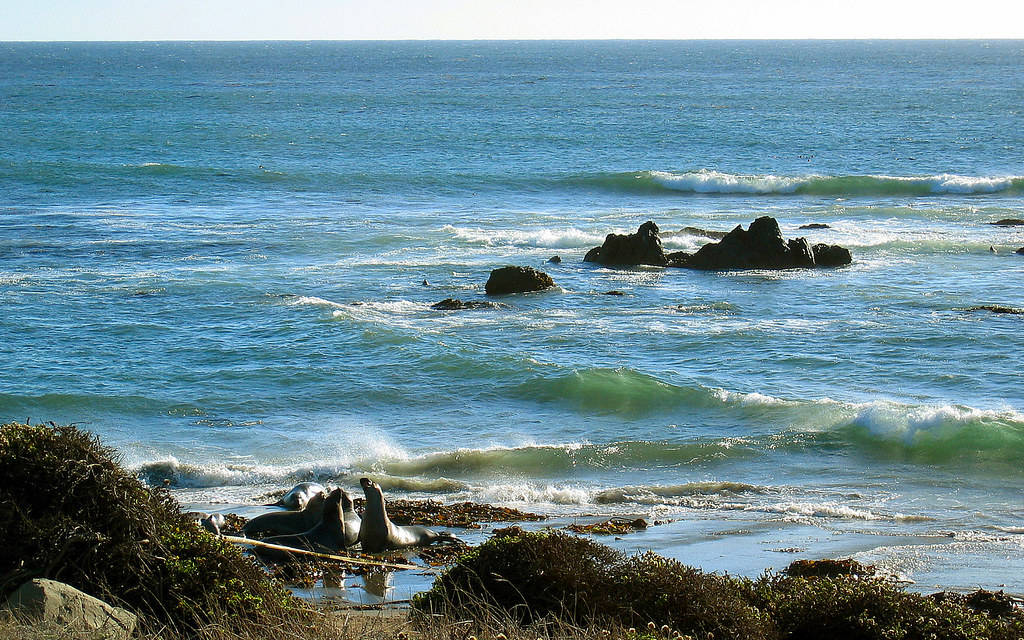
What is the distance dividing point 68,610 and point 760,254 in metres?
26.1

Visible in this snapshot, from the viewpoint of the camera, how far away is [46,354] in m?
22.3

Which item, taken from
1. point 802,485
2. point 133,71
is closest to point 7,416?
point 802,485

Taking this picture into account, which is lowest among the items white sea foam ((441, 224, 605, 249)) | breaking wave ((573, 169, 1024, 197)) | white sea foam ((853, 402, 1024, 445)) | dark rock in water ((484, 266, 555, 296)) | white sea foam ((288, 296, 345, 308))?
white sea foam ((853, 402, 1024, 445))

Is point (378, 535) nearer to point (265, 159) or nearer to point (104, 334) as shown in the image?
point (104, 334)

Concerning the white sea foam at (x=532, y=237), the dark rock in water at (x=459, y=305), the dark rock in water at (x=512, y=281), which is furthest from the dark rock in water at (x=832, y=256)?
the dark rock in water at (x=459, y=305)

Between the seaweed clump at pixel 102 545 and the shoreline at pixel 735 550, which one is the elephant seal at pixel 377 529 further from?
the seaweed clump at pixel 102 545

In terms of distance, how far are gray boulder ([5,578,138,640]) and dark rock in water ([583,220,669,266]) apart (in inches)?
981

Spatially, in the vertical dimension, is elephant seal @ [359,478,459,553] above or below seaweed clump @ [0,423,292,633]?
below

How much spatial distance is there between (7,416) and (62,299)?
333 inches

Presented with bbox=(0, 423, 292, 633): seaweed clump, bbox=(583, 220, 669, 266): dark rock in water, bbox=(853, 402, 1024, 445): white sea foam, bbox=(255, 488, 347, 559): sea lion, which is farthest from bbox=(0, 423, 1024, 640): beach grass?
bbox=(583, 220, 669, 266): dark rock in water

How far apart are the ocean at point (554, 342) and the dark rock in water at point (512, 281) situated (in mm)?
566

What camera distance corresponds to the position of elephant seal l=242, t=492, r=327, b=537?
11.6 m

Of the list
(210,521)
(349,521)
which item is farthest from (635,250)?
(210,521)

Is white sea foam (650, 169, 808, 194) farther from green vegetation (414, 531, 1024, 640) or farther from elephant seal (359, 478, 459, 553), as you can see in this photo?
green vegetation (414, 531, 1024, 640)
